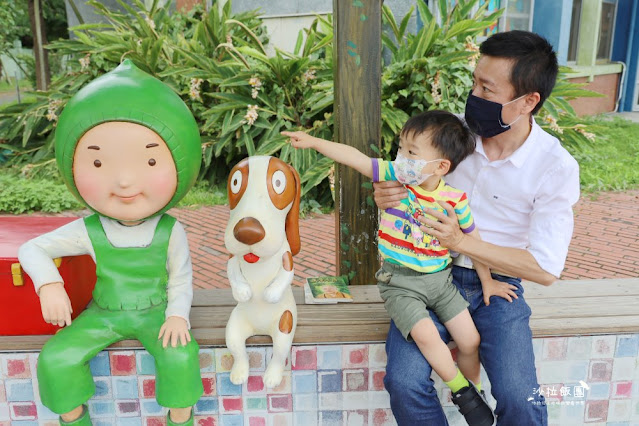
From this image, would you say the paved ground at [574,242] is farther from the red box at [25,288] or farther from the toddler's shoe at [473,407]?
the toddler's shoe at [473,407]

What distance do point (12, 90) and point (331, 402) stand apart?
2697 centimetres

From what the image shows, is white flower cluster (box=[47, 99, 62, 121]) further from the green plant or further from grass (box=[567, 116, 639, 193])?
grass (box=[567, 116, 639, 193])

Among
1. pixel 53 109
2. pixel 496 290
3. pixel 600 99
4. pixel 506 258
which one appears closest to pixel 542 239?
pixel 506 258

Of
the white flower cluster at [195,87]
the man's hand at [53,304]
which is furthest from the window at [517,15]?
the man's hand at [53,304]

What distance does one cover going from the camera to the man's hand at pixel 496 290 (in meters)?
2.02

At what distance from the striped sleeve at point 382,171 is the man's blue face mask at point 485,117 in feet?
1.13

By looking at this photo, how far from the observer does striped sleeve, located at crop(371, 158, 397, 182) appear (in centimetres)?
200

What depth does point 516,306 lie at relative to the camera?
6.55ft

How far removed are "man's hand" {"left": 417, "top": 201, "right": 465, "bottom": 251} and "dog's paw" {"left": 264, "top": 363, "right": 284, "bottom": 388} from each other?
27.2 inches

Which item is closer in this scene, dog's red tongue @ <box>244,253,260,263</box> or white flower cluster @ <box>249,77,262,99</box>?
dog's red tongue @ <box>244,253,260,263</box>

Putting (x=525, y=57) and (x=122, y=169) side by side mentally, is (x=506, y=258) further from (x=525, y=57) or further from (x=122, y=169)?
(x=122, y=169)

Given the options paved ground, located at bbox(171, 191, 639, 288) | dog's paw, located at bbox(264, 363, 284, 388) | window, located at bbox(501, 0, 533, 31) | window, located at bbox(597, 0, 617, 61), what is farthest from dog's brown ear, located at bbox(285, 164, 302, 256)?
window, located at bbox(597, 0, 617, 61)

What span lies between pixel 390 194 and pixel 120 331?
104 cm

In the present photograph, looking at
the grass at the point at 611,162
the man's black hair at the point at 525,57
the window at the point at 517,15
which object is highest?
the window at the point at 517,15
